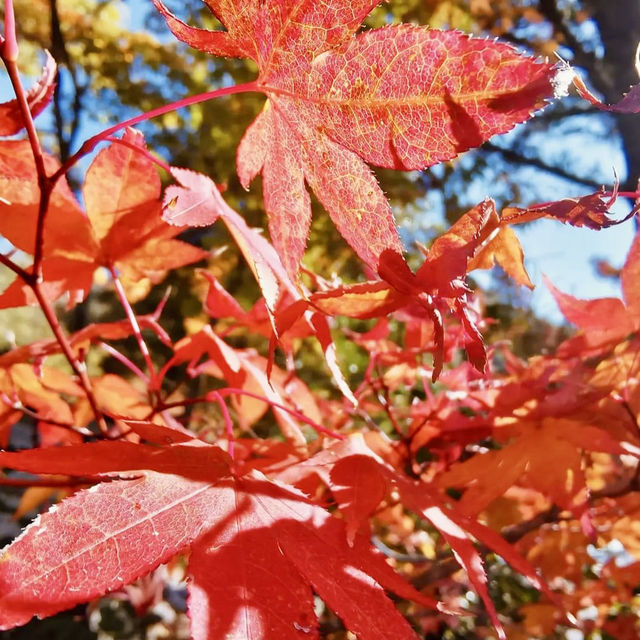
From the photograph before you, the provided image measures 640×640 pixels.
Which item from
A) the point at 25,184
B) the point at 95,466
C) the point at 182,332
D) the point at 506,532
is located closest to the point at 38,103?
the point at 25,184

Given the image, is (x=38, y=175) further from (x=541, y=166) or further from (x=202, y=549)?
(x=541, y=166)

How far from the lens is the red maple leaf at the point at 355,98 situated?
25 centimetres

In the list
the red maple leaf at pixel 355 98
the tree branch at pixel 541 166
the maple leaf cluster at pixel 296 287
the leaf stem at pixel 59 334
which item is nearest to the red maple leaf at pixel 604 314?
the maple leaf cluster at pixel 296 287

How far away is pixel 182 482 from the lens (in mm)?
308

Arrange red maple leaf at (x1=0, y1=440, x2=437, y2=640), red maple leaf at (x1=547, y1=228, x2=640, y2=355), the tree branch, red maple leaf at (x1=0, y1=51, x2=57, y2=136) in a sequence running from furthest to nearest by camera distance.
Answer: the tree branch < red maple leaf at (x1=547, y1=228, x2=640, y2=355) < red maple leaf at (x1=0, y1=51, x2=57, y2=136) < red maple leaf at (x1=0, y1=440, x2=437, y2=640)

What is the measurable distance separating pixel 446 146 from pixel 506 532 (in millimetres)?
557

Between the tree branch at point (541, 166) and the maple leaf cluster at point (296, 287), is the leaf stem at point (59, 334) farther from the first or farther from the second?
the tree branch at point (541, 166)

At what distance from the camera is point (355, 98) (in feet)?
0.93

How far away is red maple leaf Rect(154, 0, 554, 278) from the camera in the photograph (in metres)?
0.25


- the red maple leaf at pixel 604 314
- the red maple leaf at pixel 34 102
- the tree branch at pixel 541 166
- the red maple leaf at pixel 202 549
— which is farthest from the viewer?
the tree branch at pixel 541 166

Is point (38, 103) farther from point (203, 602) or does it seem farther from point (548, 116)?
point (548, 116)

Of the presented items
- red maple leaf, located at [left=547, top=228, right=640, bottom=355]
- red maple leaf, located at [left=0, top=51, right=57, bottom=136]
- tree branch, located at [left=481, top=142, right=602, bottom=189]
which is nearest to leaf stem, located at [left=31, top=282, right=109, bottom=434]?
red maple leaf, located at [left=0, top=51, right=57, bottom=136]

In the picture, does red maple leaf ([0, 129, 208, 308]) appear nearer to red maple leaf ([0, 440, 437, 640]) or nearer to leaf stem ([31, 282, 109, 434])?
leaf stem ([31, 282, 109, 434])

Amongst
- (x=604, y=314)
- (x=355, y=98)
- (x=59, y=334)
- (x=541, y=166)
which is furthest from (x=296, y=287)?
(x=541, y=166)
